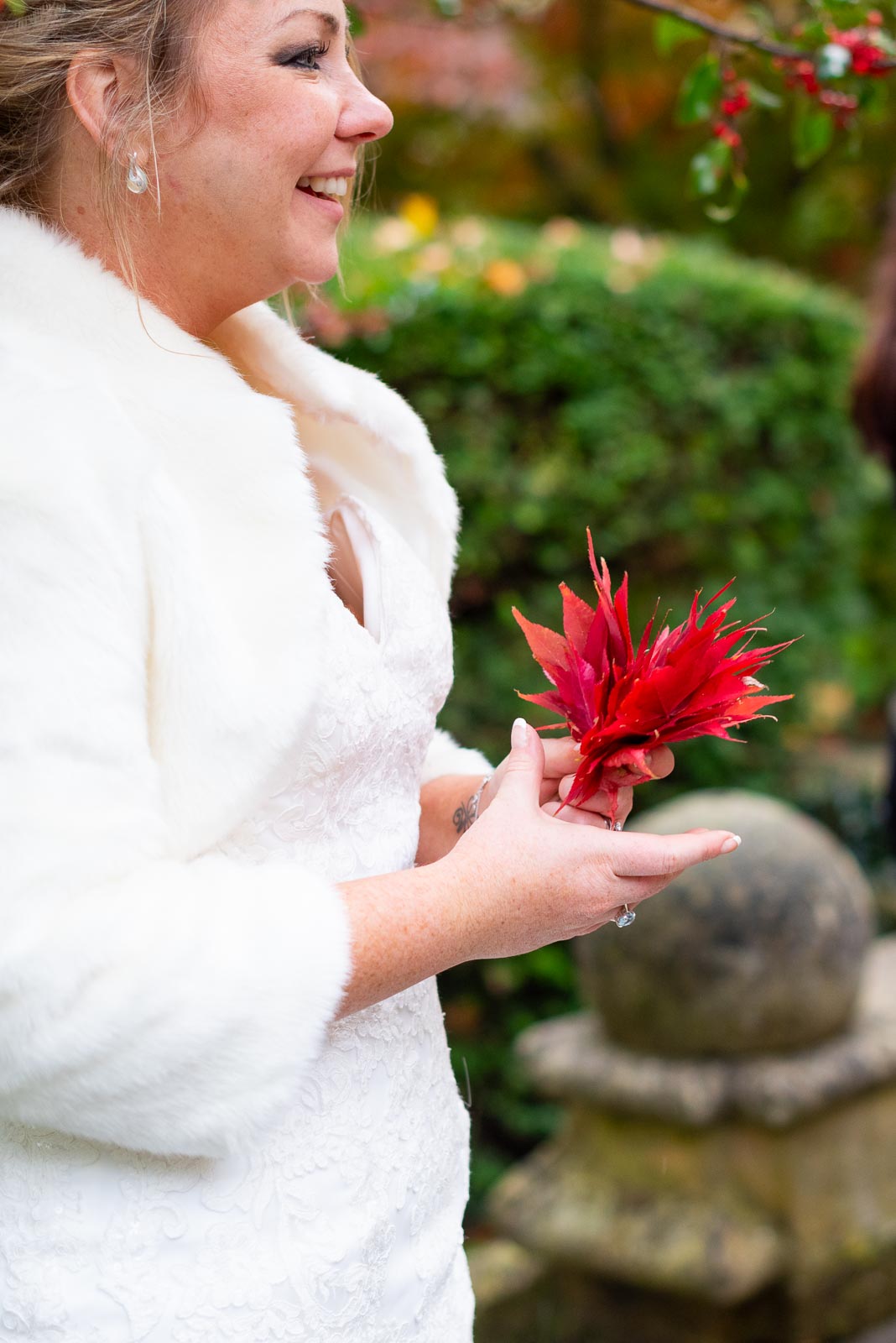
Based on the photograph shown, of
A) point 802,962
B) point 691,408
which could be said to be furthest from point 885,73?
point 691,408

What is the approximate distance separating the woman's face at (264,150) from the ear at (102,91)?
0.18ft

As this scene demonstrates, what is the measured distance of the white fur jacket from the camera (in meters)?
1.23

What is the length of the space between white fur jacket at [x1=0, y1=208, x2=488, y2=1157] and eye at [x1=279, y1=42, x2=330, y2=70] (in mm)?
312

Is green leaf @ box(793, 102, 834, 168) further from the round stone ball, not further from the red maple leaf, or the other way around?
the round stone ball

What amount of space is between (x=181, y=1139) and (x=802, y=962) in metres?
2.66

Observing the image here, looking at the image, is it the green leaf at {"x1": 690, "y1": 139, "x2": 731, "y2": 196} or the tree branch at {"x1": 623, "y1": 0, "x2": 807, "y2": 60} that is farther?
the green leaf at {"x1": 690, "y1": 139, "x2": 731, "y2": 196}

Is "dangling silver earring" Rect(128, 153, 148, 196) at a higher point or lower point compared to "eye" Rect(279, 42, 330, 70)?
lower

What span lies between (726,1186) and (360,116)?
3.01 meters

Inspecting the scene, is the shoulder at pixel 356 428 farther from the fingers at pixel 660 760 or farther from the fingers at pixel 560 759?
the fingers at pixel 660 760

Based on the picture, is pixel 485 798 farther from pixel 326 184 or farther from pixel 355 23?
pixel 355 23

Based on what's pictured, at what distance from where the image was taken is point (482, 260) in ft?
15.0

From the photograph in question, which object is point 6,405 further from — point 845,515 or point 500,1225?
point 845,515

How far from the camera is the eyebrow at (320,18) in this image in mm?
1501

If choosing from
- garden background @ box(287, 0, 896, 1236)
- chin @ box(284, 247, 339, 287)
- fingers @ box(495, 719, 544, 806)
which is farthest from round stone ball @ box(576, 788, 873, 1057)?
chin @ box(284, 247, 339, 287)
